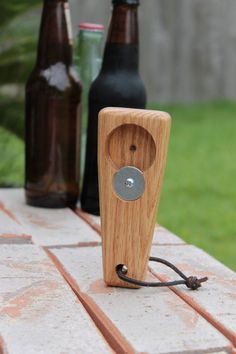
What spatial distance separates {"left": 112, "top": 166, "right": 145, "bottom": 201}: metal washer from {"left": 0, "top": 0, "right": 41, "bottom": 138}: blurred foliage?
45.0 inches

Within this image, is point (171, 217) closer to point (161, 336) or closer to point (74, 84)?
point (74, 84)

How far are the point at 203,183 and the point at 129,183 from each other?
2681 millimetres

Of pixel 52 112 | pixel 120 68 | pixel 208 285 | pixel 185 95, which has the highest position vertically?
pixel 120 68

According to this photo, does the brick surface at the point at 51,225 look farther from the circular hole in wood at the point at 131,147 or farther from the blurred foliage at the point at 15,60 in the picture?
the blurred foliage at the point at 15,60

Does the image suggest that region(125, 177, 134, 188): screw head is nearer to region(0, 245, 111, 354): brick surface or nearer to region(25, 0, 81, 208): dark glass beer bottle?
region(0, 245, 111, 354): brick surface

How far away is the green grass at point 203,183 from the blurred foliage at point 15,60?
93 centimetres

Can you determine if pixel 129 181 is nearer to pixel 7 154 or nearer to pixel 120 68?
pixel 120 68

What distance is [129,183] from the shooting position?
105 cm

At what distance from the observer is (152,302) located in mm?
1037

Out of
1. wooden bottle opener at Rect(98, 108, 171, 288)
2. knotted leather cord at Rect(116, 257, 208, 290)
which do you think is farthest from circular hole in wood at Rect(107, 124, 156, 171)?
knotted leather cord at Rect(116, 257, 208, 290)

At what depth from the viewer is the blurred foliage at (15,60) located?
214 cm

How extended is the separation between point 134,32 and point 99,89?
0.13 m

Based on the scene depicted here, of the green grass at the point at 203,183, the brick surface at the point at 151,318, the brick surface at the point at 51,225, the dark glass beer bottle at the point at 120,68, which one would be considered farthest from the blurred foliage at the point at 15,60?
the brick surface at the point at 151,318

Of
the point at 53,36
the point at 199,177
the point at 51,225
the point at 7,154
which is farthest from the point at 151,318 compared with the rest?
the point at 199,177
